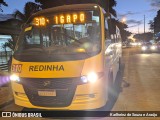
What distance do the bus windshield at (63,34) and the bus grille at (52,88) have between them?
2.39ft

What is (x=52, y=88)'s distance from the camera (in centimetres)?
619

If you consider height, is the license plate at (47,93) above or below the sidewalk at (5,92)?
above

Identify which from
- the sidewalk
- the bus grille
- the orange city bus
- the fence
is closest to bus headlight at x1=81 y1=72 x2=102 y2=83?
the orange city bus

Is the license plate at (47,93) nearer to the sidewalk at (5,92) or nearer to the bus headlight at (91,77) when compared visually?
the bus headlight at (91,77)

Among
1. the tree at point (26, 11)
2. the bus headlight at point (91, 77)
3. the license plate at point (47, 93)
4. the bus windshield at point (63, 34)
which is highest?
the tree at point (26, 11)

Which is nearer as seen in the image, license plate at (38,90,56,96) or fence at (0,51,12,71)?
license plate at (38,90,56,96)

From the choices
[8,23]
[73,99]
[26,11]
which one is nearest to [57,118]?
[73,99]

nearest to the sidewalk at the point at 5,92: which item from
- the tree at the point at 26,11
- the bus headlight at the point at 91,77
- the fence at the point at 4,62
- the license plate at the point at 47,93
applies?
the license plate at the point at 47,93

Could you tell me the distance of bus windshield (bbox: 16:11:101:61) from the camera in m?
6.80

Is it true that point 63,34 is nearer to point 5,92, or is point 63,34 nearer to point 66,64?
point 66,64

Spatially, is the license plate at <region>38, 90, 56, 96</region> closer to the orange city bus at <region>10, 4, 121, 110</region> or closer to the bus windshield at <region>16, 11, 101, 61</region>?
the orange city bus at <region>10, 4, 121, 110</region>

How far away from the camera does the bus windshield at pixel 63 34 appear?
6.80 metres

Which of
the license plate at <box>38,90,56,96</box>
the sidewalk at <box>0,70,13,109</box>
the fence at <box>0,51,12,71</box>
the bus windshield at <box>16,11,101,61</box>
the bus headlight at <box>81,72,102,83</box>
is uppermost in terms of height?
the bus windshield at <box>16,11,101,61</box>

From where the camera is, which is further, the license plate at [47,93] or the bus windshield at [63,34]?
the bus windshield at [63,34]
